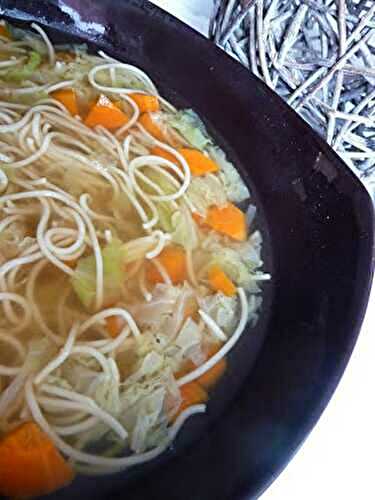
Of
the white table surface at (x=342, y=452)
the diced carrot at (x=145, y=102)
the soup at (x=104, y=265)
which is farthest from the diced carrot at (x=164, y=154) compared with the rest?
the white table surface at (x=342, y=452)

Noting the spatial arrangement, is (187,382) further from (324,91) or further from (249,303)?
(324,91)

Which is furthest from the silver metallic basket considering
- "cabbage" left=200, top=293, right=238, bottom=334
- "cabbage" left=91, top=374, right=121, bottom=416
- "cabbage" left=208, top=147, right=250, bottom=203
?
"cabbage" left=91, top=374, right=121, bottom=416

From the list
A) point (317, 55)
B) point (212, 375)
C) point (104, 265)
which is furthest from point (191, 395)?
point (317, 55)

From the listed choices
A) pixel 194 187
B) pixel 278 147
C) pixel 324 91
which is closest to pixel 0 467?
pixel 194 187

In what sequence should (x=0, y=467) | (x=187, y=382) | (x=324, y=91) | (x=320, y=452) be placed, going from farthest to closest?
(x=324, y=91), (x=320, y=452), (x=187, y=382), (x=0, y=467)

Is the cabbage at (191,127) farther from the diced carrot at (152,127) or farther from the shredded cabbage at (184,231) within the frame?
the shredded cabbage at (184,231)

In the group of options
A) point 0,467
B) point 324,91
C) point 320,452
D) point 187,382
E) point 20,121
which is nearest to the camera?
point 0,467
